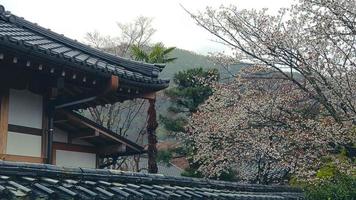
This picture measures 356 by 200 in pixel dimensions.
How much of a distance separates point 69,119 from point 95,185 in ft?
14.1

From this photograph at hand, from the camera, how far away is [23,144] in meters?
8.82

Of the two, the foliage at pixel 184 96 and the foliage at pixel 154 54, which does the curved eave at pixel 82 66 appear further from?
the foliage at pixel 154 54

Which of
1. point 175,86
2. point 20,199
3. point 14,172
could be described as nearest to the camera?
point 20,199

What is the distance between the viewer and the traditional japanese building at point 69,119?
6109 millimetres

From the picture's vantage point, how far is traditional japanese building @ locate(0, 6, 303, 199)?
20.0ft

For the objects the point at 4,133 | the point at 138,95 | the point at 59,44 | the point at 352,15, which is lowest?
the point at 4,133

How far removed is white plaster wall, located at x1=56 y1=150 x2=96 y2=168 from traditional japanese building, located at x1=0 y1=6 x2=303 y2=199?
20 millimetres

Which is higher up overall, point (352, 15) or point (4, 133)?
point (352, 15)

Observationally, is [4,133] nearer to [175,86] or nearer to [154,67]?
[154,67]

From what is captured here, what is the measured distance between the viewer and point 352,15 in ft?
38.2

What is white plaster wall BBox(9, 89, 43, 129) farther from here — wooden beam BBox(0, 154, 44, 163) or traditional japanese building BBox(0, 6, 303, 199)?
wooden beam BBox(0, 154, 44, 163)

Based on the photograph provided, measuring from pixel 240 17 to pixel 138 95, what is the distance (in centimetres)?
502

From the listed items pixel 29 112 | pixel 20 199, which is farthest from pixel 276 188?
pixel 20 199

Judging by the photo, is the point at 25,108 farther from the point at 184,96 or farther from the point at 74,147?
the point at 184,96
